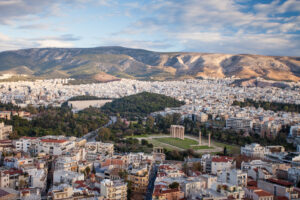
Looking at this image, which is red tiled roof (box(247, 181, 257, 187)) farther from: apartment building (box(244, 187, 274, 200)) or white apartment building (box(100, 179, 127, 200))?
white apartment building (box(100, 179, 127, 200))

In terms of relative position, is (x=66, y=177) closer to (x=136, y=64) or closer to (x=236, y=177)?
(x=236, y=177)

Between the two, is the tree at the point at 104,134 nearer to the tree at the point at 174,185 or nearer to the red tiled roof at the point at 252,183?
the tree at the point at 174,185

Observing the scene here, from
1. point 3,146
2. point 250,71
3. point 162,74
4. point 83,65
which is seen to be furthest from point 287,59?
point 3,146

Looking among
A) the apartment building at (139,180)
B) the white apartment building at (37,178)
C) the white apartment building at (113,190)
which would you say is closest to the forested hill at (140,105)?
the apartment building at (139,180)

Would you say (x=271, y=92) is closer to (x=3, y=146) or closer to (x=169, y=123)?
(x=169, y=123)

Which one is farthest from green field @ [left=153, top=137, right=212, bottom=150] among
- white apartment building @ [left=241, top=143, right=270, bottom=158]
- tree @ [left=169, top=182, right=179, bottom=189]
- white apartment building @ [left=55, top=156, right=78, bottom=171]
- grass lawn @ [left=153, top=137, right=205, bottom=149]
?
tree @ [left=169, top=182, right=179, bottom=189]

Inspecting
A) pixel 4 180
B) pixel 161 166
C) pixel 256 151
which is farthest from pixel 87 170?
pixel 256 151
